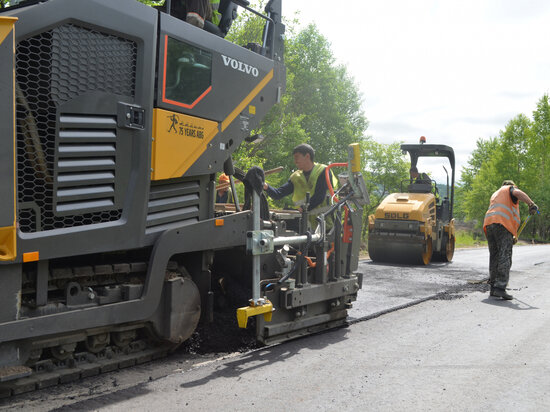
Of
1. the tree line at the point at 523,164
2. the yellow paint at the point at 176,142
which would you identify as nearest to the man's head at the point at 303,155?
the yellow paint at the point at 176,142

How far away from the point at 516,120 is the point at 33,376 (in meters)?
44.4

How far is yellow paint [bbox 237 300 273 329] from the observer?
398 centimetres

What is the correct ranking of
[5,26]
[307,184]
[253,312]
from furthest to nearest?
[307,184], [253,312], [5,26]

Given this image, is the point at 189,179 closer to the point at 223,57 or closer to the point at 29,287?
the point at 223,57

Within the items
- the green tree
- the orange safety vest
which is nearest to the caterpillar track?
the orange safety vest

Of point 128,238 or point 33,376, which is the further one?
point 128,238

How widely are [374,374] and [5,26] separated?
3.14 m

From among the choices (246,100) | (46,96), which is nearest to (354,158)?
(246,100)

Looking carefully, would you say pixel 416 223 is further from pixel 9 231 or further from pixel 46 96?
pixel 9 231

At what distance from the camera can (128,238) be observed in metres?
3.46

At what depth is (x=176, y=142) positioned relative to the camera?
371 cm

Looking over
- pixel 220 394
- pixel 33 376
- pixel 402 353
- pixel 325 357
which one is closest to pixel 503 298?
pixel 402 353

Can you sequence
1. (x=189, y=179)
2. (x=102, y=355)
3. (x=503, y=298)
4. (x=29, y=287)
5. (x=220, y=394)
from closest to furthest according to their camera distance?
(x=29, y=287) < (x=220, y=394) < (x=102, y=355) < (x=189, y=179) < (x=503, y=298)

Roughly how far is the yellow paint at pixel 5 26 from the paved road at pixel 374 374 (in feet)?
6.47
